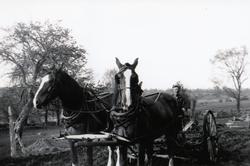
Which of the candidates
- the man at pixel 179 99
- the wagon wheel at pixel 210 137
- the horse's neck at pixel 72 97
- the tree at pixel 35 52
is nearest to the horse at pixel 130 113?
the horse's neck at pixel 72 97

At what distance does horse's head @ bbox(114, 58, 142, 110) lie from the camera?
5.30m

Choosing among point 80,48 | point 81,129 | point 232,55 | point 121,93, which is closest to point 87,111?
point 81,129

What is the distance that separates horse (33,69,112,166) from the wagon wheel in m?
2.81

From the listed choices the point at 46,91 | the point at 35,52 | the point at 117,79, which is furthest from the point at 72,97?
the point at 35,52

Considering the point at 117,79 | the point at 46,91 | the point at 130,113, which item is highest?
the point at 117,79

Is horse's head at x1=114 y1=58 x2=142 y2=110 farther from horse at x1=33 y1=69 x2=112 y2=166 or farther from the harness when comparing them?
horse at x1=33 y1=69 x2=112 y2=166

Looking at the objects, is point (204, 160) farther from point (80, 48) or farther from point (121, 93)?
point (80, 48)

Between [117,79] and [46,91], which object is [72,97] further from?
[117,79]

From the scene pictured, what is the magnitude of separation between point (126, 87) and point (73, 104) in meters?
1.85

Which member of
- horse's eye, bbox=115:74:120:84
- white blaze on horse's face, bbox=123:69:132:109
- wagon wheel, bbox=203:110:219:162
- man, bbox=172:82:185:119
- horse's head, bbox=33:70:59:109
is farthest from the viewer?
wagon wheel, bbox=203:110:219:162

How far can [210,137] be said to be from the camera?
27.5 feet

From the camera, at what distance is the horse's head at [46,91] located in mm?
6148

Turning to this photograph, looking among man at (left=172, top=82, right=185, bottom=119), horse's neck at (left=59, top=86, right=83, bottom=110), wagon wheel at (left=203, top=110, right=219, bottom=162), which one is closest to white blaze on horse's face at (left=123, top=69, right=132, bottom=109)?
horse's neck at (left=59, top=86, right=83, bottom=110)

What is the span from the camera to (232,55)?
48531mm
